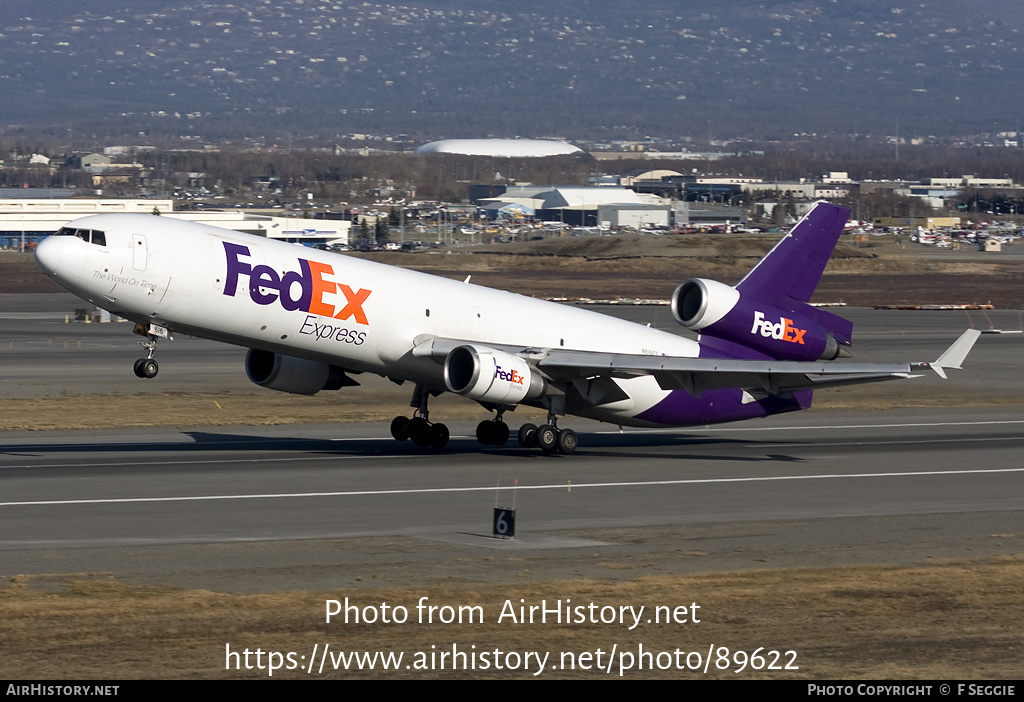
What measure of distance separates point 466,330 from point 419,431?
3.86 m

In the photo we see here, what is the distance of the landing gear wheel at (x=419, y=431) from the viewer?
42.0m

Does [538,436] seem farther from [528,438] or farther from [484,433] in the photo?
[484,433]

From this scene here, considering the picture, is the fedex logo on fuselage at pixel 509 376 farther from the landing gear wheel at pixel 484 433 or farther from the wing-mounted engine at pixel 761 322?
the wing-mounted engine at pixel 761 322

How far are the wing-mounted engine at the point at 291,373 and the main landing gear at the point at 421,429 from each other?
2.49 m

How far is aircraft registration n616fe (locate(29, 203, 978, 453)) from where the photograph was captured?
115 feet

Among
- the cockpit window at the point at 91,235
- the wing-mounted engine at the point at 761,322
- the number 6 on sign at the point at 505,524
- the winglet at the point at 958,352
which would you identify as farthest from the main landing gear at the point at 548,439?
the cockpit window at the point at 91,235

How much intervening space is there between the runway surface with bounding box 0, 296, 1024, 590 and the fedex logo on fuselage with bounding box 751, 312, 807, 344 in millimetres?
3549

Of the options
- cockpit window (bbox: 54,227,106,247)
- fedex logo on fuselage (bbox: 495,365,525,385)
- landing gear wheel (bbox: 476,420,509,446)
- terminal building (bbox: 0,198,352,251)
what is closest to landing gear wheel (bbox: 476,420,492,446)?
landing gear wheel (bbox: 476,420,509,446)

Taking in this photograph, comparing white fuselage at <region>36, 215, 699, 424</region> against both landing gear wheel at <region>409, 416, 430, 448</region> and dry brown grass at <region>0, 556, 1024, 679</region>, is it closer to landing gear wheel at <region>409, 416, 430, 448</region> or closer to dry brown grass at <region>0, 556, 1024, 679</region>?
landing gear wheel at <region>409, 416, 430, 448</region>

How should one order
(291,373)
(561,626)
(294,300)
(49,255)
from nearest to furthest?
1. (561,626)
2. (49,255)
3. (294,300)
4. (291,373)

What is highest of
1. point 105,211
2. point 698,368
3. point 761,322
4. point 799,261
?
point 799,261

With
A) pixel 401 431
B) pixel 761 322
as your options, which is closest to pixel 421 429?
pixel 401 431

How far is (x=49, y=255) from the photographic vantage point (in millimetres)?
33938
